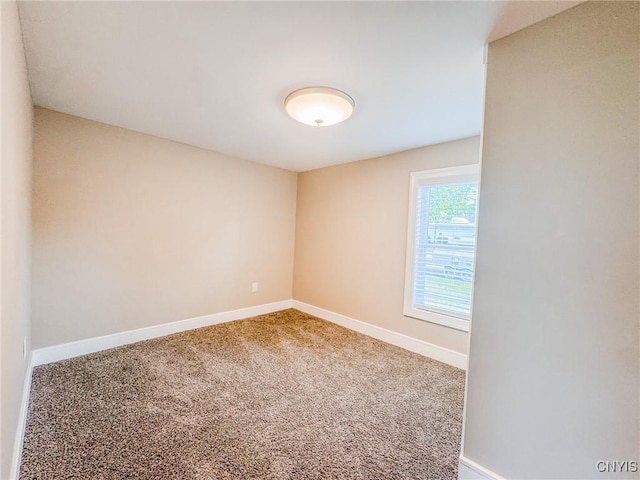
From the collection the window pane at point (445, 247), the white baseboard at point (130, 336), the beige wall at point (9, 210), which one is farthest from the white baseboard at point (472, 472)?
the white baseboard at point (130, 336)

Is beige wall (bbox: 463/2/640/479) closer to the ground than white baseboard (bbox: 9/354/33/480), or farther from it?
farther from it

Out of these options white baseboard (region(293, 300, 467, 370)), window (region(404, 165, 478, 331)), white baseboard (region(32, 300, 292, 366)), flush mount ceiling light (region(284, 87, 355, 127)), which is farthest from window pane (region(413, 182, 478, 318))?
white baseboard (region(32, 300, 292, 366))

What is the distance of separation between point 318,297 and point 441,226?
1.99 metres

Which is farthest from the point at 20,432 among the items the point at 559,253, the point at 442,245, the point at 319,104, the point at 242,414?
the point at 442,245

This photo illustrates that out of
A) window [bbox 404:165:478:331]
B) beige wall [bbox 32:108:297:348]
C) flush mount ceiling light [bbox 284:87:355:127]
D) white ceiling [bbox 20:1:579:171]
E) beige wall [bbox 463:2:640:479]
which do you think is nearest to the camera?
beige wall [bbox 463:2:640:479]

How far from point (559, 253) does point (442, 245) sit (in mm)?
1743

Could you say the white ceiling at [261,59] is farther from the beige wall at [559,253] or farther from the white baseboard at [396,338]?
the white baseboard at [396,338]

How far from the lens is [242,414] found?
1.85m

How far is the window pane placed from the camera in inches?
106

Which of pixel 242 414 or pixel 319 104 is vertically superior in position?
pixel 319 104

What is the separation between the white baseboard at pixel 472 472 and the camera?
1300 millimetres

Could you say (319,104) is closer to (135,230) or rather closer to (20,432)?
(135,230)

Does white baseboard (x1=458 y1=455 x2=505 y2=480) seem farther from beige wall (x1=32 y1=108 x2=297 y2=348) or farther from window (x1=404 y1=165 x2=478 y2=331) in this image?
beige wall (x1=32 y1=108 x2=297 y2=348)

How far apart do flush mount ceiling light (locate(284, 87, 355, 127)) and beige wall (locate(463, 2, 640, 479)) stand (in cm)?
89
